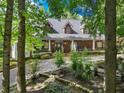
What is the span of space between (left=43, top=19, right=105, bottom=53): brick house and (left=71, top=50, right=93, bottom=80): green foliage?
33.6m

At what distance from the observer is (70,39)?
57.1 meters

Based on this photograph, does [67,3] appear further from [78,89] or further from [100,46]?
[100,46]

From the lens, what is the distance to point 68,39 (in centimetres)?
5694

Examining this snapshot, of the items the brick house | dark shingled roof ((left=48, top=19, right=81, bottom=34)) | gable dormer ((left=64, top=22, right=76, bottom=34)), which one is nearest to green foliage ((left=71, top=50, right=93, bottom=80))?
the brick house

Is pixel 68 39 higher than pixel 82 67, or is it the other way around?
pixel 68 39

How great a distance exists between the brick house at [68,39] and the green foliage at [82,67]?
3364 cm

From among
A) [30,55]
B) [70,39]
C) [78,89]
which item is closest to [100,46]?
[70,39]

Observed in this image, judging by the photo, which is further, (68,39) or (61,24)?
(61,24)

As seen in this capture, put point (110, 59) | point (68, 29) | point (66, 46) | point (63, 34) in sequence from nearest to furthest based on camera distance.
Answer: point (110, 59)
point (66, 46)
point (63, 34)
point (68, 29)

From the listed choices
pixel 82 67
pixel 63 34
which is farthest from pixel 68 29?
pixel 82 67

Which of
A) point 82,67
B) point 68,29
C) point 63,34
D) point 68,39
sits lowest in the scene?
point 82,67

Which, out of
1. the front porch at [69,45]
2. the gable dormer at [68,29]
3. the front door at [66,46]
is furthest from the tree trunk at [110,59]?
the gable dormer at [68,29]

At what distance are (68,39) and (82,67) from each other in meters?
37.9

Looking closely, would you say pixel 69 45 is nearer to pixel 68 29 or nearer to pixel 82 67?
pixel 68 29
